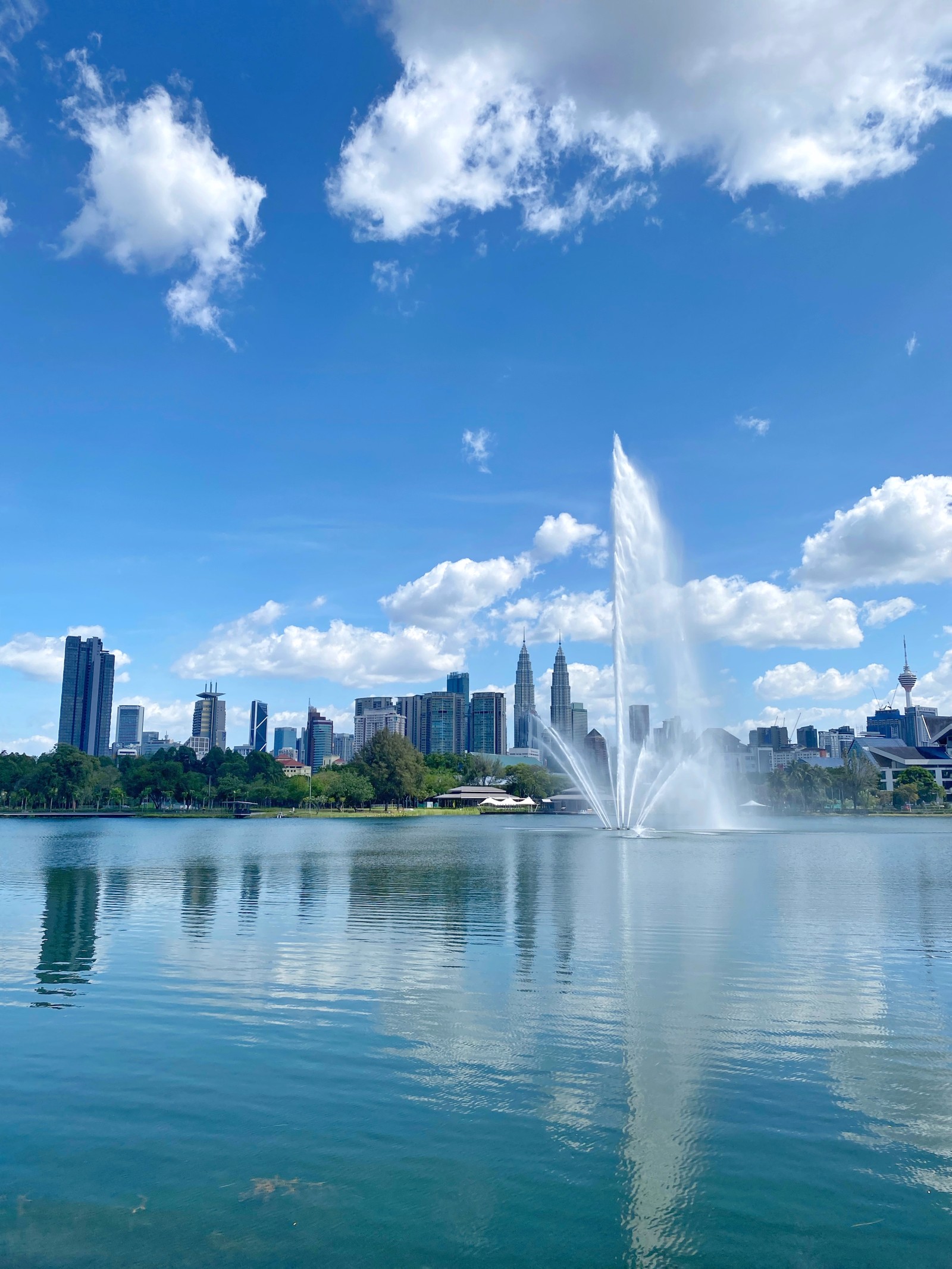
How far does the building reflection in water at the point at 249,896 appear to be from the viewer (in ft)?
109

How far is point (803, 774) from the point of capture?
564 feet

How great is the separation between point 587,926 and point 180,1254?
22981mm

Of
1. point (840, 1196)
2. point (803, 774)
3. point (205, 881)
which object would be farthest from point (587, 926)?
point (803, 774)

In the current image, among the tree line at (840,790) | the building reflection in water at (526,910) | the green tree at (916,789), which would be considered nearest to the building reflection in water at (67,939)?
the building reflection in water at (526,910)

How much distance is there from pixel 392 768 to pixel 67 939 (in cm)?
13947

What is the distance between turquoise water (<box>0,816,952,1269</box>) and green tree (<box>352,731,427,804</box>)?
134181 millimetres

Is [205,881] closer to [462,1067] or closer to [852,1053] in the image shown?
[462,1067]

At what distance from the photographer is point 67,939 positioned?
3028cm

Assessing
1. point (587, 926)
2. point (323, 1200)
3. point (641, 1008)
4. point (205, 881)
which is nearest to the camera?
point (323, 1200)

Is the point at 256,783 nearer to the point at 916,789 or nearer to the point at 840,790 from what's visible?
the point at 840,790

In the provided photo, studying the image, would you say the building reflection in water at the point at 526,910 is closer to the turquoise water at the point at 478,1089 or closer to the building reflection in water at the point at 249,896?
the turquoise water at the point at 478,1089

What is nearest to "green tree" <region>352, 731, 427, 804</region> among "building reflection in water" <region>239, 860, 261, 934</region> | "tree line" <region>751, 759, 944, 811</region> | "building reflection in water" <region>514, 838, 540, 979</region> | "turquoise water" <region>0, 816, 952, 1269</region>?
"tree line" <region>751, 759, 944, 811</region>

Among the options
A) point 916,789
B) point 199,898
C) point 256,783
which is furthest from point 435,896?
point 916,789

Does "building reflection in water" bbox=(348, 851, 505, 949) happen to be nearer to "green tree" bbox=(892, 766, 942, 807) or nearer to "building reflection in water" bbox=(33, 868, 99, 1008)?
"building reflection in water" bbox=(33, 868, 99, 1008)
